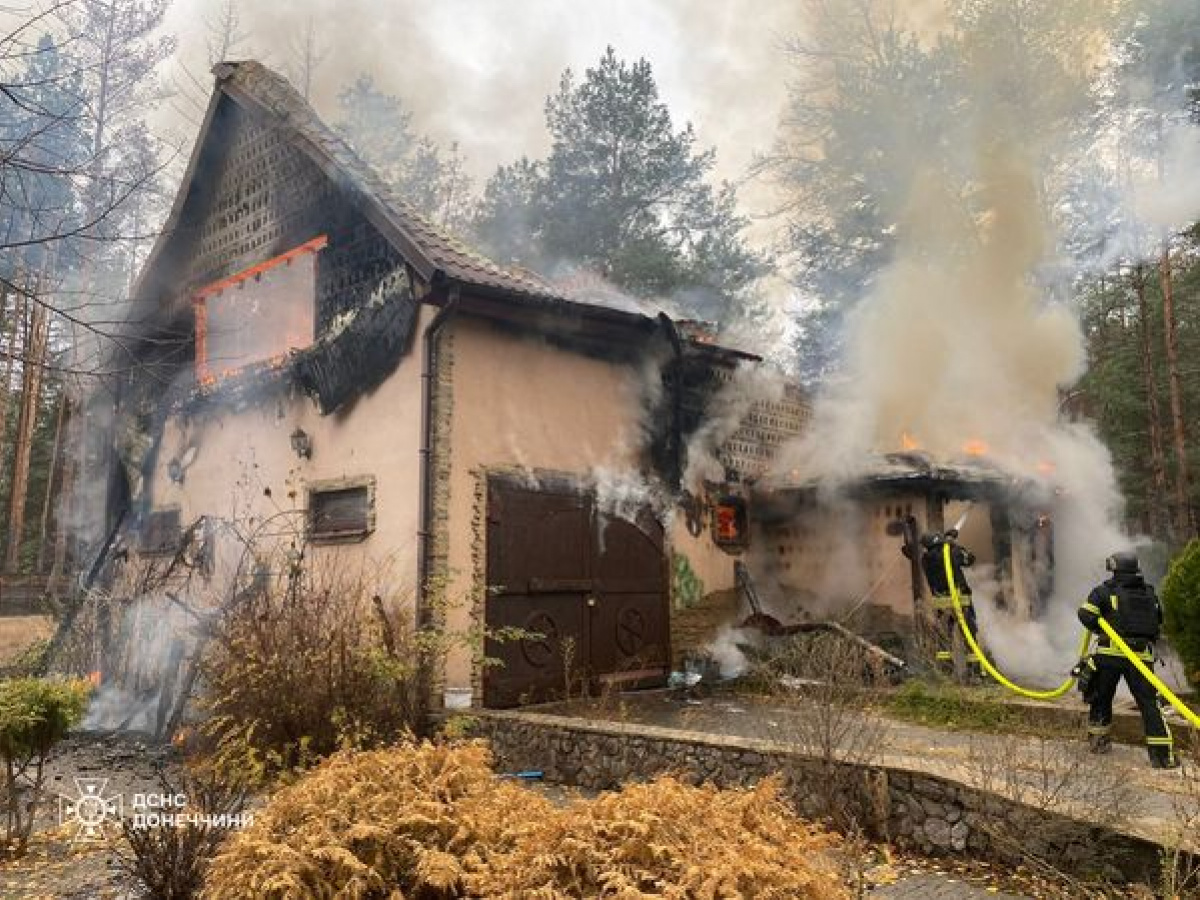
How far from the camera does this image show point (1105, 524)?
16188 millimetres

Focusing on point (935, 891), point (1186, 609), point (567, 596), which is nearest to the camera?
point (935, 891)

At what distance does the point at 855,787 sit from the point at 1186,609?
17.1 feet

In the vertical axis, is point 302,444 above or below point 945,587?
above

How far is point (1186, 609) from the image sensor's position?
29.5 ft

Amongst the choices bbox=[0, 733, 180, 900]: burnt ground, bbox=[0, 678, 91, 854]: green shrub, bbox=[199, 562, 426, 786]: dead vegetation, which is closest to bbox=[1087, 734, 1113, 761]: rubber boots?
bbox=[199, 562, 426, 786]: dead vegetation

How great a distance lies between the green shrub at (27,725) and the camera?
614 centimetres

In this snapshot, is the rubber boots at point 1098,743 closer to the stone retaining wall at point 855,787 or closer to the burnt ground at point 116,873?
the burnt ground at point 116,873

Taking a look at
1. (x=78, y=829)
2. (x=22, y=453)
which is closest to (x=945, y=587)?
(x=78, y=829)

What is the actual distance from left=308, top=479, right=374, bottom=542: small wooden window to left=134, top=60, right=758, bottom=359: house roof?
275 cm

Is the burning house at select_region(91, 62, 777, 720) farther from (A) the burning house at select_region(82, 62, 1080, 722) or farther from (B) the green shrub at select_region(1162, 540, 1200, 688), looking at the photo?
(B) the green shrub at select_region(1162, 540, 1200, 688)

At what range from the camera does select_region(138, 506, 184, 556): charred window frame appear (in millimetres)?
13852

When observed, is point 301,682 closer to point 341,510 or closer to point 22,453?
point 341,510

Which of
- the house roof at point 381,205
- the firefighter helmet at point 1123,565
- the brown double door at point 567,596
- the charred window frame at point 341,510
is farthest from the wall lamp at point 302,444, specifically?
the firefighter helmet at point 1123,565

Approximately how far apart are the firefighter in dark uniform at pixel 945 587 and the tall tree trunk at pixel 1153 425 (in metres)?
12.4
